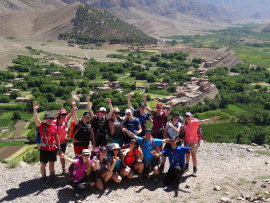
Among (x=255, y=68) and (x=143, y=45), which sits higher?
(x=143, y=45)

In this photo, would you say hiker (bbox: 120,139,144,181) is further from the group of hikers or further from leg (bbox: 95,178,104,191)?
leg (bbox: 95,178,104,191)

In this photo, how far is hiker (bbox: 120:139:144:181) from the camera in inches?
449

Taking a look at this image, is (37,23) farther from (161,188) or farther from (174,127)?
(161,188)

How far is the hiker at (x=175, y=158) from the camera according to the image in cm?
1140

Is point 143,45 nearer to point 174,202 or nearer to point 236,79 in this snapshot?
point 236,79

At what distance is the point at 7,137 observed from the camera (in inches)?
1736

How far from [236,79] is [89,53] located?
64938 mm

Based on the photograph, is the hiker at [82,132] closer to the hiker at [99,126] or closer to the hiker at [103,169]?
the hiker at [99,126]

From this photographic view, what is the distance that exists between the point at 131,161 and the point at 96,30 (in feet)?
482

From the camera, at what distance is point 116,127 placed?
1223 cm

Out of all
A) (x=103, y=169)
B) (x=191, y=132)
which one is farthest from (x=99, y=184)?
(x=191, y=132)

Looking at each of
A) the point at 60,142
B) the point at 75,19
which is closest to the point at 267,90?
the point at 60,142

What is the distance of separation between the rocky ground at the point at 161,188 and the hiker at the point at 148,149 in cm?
55

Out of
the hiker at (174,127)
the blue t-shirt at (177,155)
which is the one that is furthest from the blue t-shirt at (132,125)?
the blue t-shirt at (177,155)
